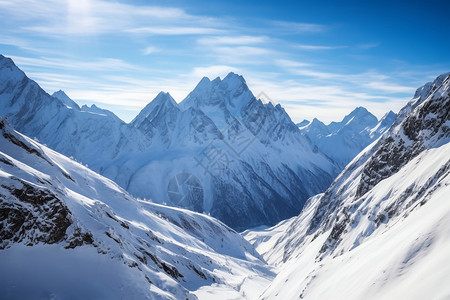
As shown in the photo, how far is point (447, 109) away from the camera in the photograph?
145 feet

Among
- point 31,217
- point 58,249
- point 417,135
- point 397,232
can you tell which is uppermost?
point 417,135

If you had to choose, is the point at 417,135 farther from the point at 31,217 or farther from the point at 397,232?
the point at 31,217

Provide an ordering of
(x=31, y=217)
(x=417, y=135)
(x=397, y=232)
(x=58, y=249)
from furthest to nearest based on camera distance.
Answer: (x=417, y=135) < (x=397, y=232) < (x=58, y=249) < (x=31, y=217)

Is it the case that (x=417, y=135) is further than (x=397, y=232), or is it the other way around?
(x=417, y=135)

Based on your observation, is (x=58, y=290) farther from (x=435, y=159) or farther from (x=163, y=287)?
(x=435, y=159)

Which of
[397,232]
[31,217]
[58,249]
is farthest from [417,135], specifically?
[31,217]

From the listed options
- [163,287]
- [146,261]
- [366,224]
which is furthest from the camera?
[366,224]

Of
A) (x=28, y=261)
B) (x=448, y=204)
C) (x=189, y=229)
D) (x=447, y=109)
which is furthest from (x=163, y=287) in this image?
(x=189, y=229)

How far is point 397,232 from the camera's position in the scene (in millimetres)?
28078

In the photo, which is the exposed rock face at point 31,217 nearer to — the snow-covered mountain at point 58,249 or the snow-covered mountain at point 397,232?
the snow-covered mountain at point 58,249

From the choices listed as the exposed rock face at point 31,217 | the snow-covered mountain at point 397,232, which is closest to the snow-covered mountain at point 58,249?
the exposed rock face at point 31,217

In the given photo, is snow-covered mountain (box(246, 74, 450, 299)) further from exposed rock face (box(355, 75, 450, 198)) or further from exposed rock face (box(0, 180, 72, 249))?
exposed rock face (box(0, 180, 72, 249))

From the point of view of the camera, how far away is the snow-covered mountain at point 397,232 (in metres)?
19.4

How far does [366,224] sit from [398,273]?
72.7ft
